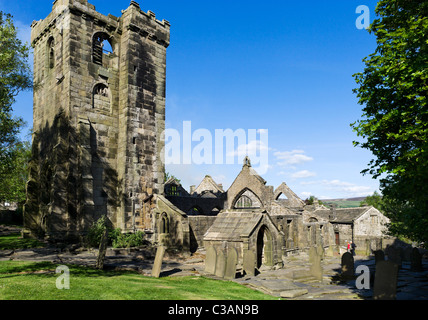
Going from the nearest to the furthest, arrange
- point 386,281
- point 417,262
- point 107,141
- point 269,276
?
1. point 386,281
2. point 269,276
3. point 417,262
4. point 107,141

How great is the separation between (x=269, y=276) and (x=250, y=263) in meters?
1.26

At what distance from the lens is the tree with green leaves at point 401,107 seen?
9.91 metres

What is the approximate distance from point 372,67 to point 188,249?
1469 centimetres

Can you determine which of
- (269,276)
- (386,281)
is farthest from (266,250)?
(386,281)

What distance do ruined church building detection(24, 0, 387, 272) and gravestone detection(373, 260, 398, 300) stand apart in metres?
8.58

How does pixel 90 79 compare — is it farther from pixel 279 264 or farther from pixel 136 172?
pixel 279 264

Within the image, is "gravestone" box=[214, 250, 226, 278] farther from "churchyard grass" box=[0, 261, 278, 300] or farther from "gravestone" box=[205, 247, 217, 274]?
"churchyard grass" box=[0, 261, 278, 300]

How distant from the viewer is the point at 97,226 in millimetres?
18344

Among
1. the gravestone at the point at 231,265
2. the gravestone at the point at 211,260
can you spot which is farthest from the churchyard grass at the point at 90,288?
the gravestone at the point at 211,260

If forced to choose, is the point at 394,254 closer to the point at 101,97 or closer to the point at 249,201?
the point at 101,97

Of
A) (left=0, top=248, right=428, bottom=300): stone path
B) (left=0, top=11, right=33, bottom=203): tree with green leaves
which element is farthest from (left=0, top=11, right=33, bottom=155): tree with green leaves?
(left=0, top=248, right=428, bottom=300): stone path

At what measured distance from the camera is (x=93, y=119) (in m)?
20.5
